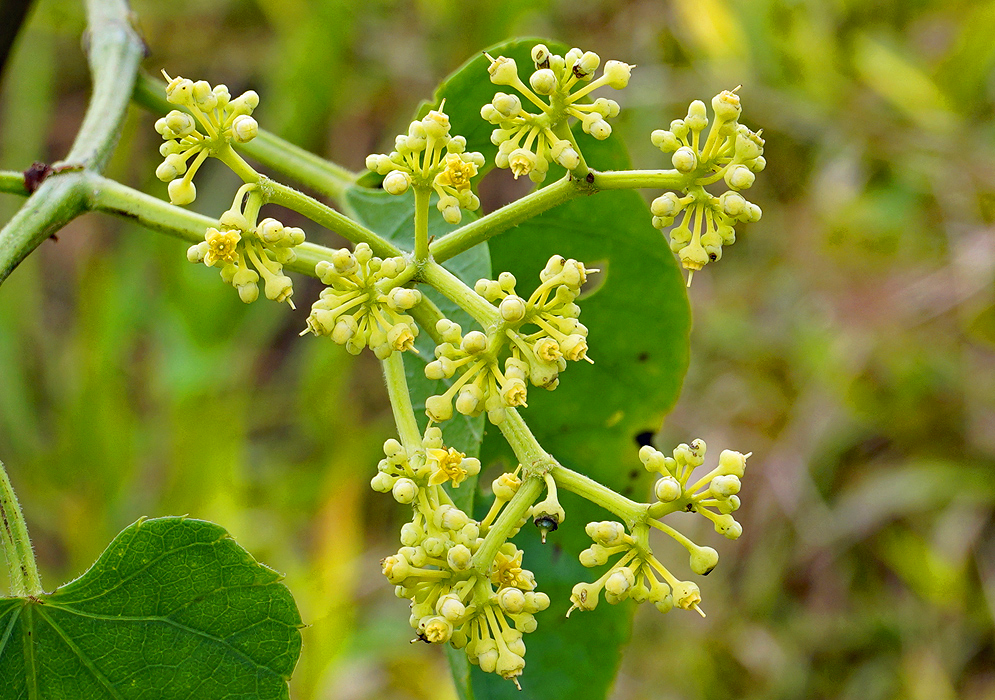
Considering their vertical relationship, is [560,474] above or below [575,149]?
below

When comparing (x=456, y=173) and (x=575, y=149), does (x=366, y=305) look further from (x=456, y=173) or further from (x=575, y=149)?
(x=575, y=149)

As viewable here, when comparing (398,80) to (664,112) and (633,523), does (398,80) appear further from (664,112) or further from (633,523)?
(633,523)

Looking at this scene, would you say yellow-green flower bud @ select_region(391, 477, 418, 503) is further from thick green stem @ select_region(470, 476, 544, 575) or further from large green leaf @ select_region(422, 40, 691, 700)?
large green leaf @ select_region(422, 40, 691, 700)

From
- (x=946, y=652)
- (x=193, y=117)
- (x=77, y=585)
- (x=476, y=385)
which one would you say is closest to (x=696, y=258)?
(x=476, y=385)

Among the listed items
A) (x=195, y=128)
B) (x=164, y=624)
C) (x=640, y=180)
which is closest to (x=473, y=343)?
(x=640, y=180)

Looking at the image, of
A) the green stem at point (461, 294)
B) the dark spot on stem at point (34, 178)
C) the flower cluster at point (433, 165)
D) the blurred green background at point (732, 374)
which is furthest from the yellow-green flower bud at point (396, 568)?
the blurred green background at point (732, 374)

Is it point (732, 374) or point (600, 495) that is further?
point (732, 374)

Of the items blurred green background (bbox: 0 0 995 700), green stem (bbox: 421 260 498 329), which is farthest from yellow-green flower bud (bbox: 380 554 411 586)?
blurred green background (bbox: 0 0 995 700)

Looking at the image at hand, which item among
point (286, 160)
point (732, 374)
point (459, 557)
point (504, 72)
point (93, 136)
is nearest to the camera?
point (459, 557)

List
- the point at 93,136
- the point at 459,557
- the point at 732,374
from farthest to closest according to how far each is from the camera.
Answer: the point at 732,374
the point at 93,136
the point at 459,557
